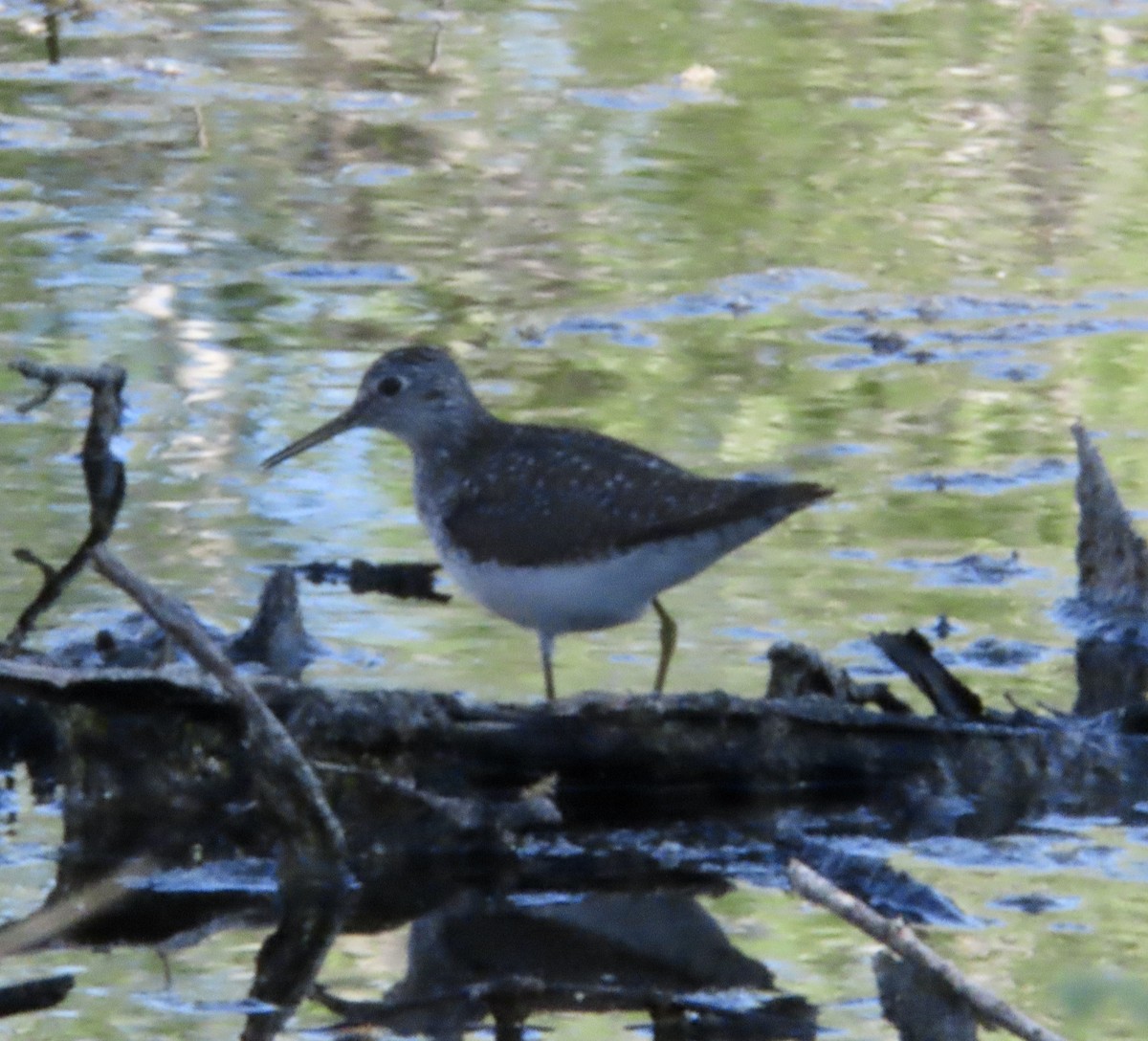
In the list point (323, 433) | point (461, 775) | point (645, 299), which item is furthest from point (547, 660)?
point (645, 299)

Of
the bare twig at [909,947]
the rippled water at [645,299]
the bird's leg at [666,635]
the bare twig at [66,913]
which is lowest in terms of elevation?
the rippled water at [645,299]

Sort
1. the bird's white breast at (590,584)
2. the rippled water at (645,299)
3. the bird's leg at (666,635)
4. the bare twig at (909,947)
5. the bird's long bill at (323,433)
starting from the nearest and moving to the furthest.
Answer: the bare twig at (909,947)
the bird's white breast at (590,584)
the bird's leg at (666,635)
the rippled water at (645,299)
the bird's long bill at (323,433)

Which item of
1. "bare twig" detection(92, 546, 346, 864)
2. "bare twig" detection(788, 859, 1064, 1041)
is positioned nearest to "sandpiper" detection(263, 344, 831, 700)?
"bare twig" detection(92, 546, 346, 864)

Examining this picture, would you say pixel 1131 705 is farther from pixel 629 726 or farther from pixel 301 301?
pixel 301 301

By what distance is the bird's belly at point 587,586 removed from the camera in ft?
18.8

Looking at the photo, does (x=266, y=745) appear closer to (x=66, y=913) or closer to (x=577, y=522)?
(x=66, y=913)

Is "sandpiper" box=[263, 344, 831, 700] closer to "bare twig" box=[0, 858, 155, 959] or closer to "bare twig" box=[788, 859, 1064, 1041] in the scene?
"bare twig" box=[0, 858, 155, 959]

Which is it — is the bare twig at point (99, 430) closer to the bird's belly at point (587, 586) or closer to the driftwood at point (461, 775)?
the driftwood at point (461, 775)

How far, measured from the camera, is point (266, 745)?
4.77 metres

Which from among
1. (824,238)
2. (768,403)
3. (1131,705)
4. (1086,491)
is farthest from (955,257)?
(1131,705)

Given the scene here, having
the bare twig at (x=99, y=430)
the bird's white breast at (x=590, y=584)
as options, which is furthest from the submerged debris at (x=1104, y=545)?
the bare twig at (x=99, y=430)

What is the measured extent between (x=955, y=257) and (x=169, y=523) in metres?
4.38

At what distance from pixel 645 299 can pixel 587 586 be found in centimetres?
390

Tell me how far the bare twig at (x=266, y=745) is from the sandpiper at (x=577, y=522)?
2.98ft
